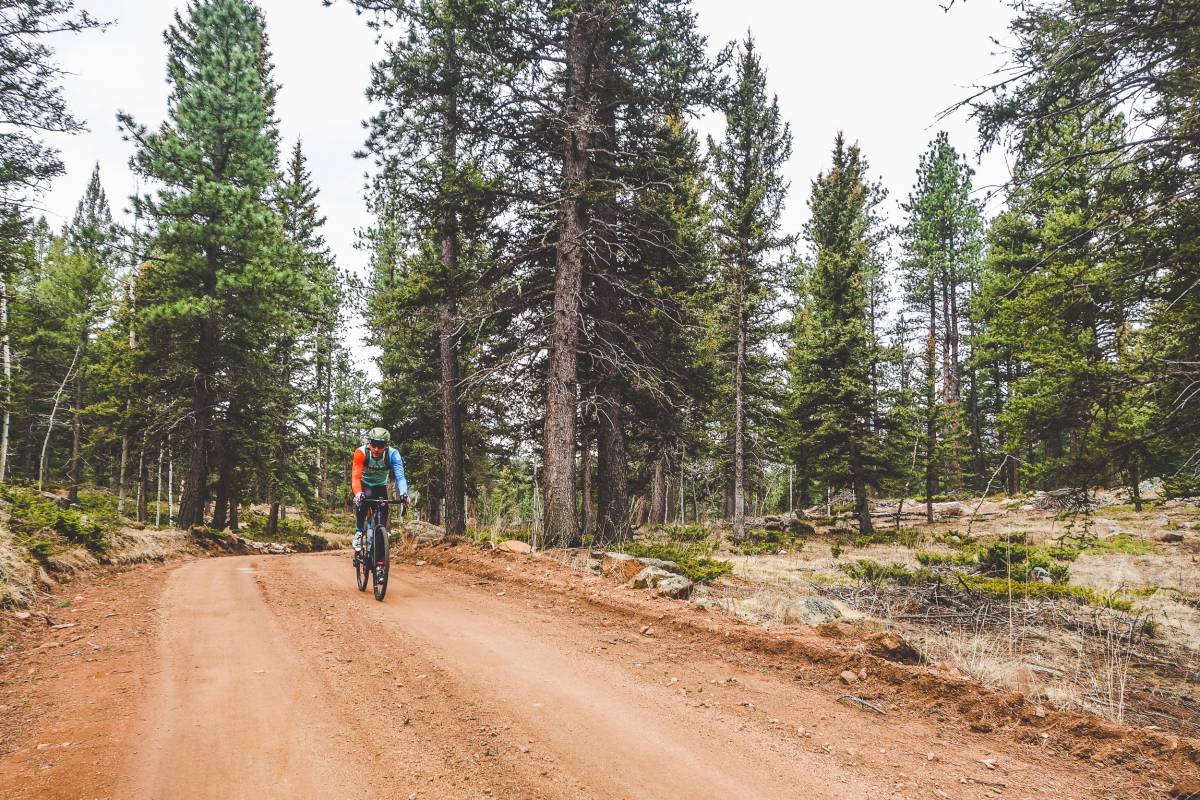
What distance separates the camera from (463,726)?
3.59m

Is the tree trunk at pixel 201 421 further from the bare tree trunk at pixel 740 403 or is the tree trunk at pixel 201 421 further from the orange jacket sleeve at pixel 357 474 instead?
the bare tree trunk at pixel 740 403

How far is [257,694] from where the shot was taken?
13.3 feet

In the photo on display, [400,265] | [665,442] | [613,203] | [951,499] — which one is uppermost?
[400,265]

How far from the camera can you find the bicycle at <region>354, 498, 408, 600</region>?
24.2 feet

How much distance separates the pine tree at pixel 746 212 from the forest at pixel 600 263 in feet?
0.40

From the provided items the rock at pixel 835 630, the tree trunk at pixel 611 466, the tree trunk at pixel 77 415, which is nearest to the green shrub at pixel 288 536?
the tree trunk at pixel 77 415

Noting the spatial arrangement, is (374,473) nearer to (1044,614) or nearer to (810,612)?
(810,612)

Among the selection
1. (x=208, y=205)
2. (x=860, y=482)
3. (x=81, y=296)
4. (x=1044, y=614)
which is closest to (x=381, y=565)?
(x=1044, y=614)

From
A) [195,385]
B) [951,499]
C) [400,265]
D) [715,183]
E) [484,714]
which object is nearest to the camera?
[484,714]

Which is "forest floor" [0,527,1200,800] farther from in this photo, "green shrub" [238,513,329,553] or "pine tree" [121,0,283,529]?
"green shrub" [238,513,329,553]

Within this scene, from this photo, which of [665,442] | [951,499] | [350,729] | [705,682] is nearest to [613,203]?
[665,442]

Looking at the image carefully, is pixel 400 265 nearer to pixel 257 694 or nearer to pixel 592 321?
pixel 592 321

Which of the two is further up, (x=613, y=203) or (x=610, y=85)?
(x=610, y=85)

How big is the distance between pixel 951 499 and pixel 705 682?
3198 centimetres
